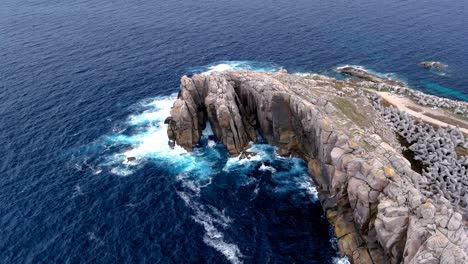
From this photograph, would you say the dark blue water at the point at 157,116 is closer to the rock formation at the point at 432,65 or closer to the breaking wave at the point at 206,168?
the breaking wave at the point at 206,168

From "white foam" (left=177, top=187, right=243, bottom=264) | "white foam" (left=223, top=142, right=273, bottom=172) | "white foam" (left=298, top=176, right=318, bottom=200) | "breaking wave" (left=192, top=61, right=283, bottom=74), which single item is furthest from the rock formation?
"white foam" (left=177, top=187, right=243, bottom=264)

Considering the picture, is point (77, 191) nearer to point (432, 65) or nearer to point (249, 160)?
point (249, 160)

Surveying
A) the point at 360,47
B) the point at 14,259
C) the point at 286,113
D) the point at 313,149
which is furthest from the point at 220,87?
the point at 360,47

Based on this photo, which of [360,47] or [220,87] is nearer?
[220,87]

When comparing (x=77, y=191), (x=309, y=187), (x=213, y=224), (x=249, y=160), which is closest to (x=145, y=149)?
(x=77, y=191)

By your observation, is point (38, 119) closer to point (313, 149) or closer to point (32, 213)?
point (32, 213)

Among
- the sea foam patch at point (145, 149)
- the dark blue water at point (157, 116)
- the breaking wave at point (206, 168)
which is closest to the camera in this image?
the dark blue water at point (157, 116)

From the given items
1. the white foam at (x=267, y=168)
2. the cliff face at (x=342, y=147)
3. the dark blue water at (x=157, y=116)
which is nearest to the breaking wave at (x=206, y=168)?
the white foam at (x=267, y=168)
